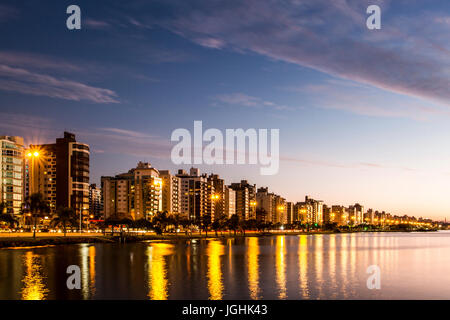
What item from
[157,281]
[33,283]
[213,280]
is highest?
[33,283]

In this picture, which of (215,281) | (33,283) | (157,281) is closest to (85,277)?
(33,283)

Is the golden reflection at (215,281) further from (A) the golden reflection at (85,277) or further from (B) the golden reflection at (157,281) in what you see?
(A) the golden reflection at (85,277)

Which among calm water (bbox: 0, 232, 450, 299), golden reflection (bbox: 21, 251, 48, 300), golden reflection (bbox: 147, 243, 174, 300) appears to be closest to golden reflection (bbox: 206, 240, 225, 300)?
calm water (bbox: 0, 232, 450, 299)

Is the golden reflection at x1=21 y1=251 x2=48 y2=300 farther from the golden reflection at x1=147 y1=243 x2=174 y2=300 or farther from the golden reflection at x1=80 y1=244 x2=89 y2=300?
the golden reflection at x1=147 y1=243 x2=174 y2=300

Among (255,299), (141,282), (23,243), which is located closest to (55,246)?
(23,243)

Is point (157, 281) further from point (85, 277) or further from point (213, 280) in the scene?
point (85, 277)

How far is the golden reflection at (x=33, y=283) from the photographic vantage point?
48000 mm

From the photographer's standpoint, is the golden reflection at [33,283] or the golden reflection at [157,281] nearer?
the golden reflection at [33,283]

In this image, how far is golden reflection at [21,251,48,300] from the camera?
48.0m

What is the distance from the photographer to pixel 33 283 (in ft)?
186

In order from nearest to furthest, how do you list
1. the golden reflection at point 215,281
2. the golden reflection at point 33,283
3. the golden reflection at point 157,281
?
the golden reflection at point 33,283 < the golden reflection at point 157,281 < the golden reflection at point 215,281

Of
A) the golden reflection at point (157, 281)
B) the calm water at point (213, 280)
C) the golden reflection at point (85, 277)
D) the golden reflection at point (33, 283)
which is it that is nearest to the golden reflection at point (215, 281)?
the calm water at point (213, 280)

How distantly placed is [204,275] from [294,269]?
17.2 m
